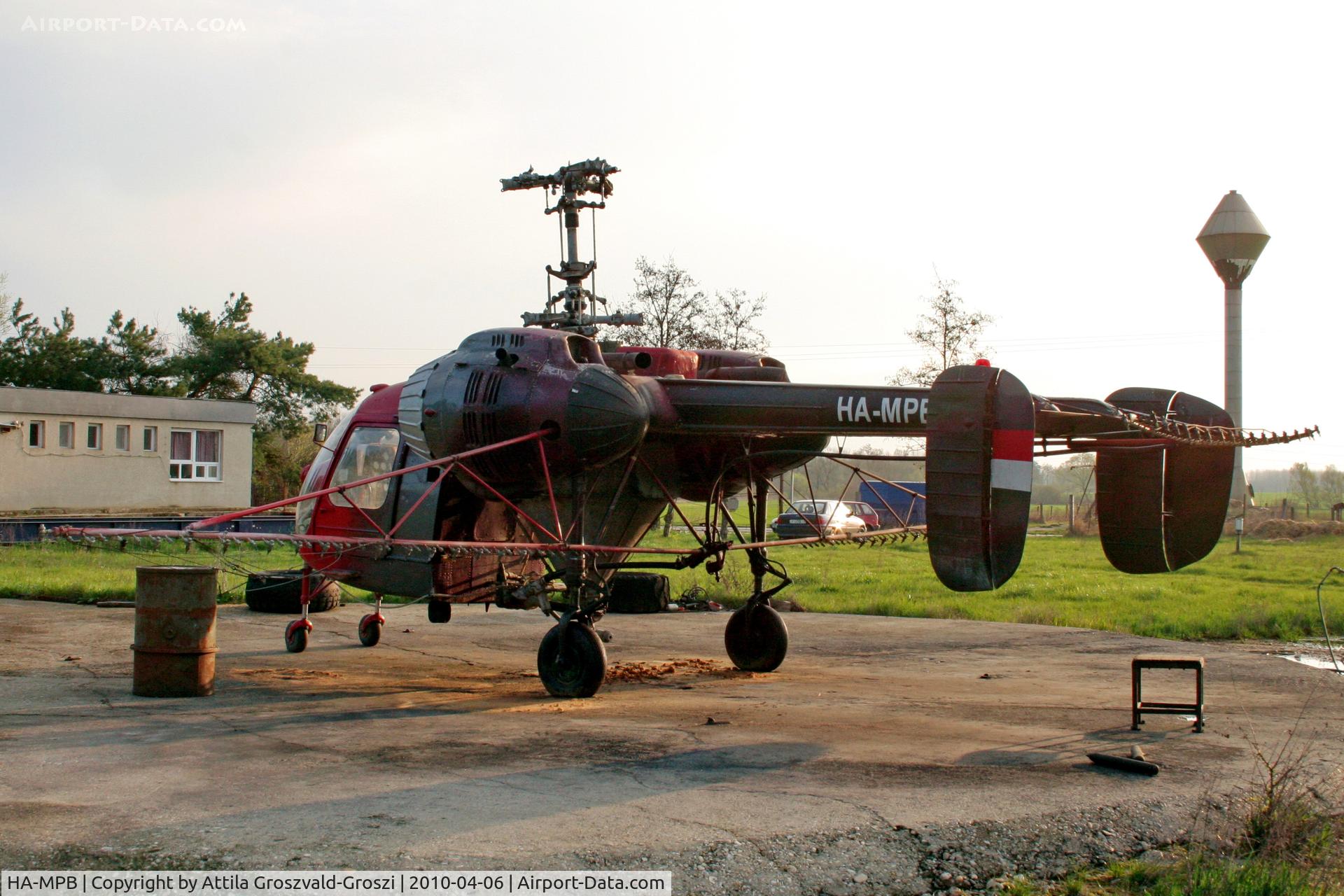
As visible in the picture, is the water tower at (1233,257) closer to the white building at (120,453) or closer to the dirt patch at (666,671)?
the white building at (120,453)

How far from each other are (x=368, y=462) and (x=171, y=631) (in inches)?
117

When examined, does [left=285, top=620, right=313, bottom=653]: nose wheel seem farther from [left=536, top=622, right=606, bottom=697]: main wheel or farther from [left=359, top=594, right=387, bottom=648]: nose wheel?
[left=536, top=622, right=606, bottom=697]: main wheel

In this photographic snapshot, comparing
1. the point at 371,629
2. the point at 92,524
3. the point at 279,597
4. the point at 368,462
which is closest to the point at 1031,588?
the point at 371,629

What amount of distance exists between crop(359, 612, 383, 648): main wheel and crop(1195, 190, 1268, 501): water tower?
53.0 m

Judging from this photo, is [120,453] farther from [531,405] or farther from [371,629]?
[531,405]

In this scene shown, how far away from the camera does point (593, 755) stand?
7316mm

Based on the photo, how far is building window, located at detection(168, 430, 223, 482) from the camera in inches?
1734

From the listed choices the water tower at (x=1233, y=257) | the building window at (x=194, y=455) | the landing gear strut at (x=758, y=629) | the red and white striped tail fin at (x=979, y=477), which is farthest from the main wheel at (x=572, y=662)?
the water tower at (x=1233, y=257)

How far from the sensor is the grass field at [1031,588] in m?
15.7

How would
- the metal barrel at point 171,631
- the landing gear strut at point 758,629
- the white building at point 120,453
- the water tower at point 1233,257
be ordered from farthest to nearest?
the water tower at point 1233,257 → the white building at point 120,453 → the landing gear strut at point 758,629 → the metal barrel at point 171,631

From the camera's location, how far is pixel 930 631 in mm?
14875

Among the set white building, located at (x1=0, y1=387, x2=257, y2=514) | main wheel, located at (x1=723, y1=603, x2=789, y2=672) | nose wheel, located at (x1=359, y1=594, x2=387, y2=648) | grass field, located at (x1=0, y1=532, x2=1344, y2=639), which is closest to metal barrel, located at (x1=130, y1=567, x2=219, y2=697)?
grass field, located at (x1=0, y1=532, x2=1344, y2=639)

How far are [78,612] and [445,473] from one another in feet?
30.8

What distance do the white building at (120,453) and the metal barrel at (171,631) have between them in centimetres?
3411
